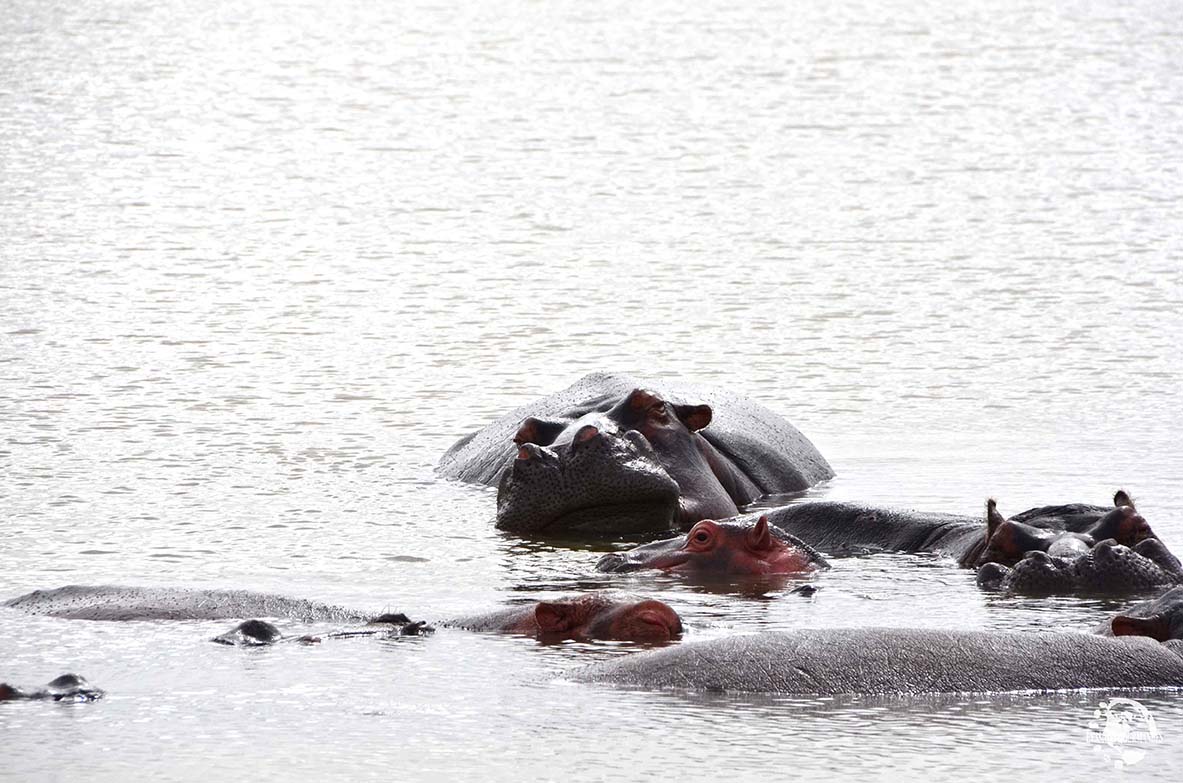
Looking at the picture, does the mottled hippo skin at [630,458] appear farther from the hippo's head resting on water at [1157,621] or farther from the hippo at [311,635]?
the hippo's head resting on water at [1157,621]

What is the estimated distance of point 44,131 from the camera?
84.9 feet

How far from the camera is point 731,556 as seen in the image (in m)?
8.03

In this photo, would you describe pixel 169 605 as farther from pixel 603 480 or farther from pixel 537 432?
pixel 537 432

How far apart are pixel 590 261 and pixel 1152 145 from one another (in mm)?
8682

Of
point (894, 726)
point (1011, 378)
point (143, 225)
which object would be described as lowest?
point (894, 726)

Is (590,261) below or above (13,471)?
above

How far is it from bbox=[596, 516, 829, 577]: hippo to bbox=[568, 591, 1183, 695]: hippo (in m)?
1.75

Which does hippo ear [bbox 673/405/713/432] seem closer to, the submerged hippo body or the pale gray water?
the pale gray water

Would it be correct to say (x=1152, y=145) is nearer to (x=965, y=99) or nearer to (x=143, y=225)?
(x=965, y=99)

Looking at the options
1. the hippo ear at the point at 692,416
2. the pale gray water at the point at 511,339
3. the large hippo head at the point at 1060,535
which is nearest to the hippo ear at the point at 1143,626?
the pale gray water at the point at 511,339

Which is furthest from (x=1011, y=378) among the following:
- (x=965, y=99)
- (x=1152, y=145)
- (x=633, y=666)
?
(x=965, y=99)

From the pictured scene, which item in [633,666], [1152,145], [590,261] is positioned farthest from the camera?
[1152,145]

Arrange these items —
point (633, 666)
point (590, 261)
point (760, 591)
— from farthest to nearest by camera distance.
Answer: point (590, 261) < point (760, 591) < point (633, 666)

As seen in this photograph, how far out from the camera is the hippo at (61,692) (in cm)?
603
